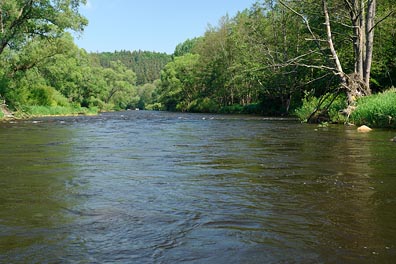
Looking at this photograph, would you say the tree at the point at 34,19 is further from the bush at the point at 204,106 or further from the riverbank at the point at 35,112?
the bush at the point at 204,106

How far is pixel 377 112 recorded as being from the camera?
20.5 metres

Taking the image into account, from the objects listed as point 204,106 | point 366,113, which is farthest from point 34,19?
point 204,106

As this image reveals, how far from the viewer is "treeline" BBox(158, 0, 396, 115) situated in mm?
27266

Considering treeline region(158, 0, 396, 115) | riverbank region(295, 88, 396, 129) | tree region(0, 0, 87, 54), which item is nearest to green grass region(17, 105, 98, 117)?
tree region(0, 0, 87, 54)

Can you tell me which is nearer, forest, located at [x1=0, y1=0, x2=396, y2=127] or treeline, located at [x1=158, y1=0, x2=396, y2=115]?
forest, located at [x1=0, y1=0, x2=396, y2=127]

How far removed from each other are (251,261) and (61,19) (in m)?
35.7

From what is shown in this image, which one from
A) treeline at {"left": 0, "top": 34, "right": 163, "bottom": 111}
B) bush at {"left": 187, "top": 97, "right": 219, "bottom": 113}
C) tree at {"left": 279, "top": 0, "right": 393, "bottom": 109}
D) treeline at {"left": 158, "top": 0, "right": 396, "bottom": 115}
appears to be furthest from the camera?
bush at {"left": 187, "top": 97, "right": 219, "bottom": 113}

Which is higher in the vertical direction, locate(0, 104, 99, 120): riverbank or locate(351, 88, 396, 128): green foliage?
locate(351, 88, 396, 128): green foliage

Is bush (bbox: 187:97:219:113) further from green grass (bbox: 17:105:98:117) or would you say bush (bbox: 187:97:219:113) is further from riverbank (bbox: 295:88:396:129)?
riverbank (bbox: 295:88:396:129)

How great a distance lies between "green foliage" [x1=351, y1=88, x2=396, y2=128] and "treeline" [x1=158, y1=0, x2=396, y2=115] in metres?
2.55

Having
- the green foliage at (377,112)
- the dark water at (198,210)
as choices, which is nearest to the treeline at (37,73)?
the green foliage at (377,112)

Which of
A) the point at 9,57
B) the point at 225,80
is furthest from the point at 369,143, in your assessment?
the point at 225,80

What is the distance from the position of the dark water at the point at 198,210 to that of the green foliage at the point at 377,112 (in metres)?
10.8

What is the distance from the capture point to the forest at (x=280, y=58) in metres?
25.7
